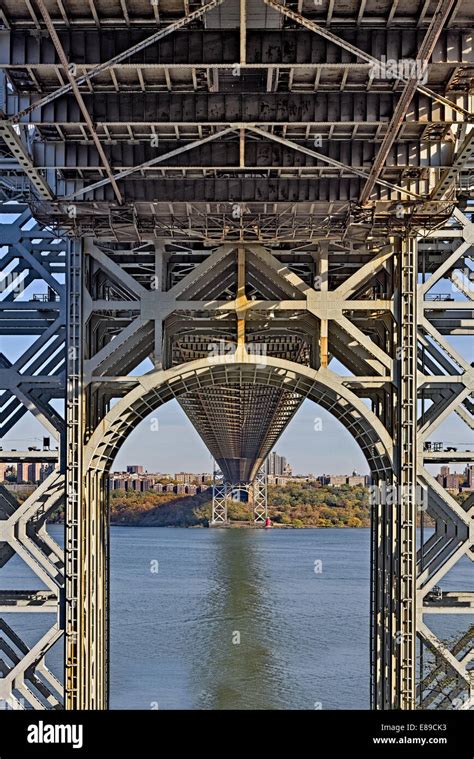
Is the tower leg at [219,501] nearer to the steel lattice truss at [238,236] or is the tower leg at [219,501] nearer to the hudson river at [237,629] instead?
the hudson river at [237,629]

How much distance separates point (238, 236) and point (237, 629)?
Result: 44.3 metres

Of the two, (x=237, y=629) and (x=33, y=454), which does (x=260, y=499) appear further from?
(x=33, y=454)

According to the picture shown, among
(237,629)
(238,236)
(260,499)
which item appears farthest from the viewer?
(260,499)

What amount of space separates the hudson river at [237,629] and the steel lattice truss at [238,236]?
13607 mm

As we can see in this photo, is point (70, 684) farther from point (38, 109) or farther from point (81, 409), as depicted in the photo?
point (38, 109)

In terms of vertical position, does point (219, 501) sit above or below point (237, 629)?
above

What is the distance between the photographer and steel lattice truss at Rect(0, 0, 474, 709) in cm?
1634

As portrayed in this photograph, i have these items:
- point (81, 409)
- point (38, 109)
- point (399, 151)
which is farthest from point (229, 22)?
point (81, 409)

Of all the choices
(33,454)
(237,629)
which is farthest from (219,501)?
(33,454)

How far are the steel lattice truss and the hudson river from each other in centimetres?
1361

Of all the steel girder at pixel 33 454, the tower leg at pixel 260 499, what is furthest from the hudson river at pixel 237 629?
the tower leg at pixel 260 499

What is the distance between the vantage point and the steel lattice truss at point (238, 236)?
16344mm

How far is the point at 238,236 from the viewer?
79.2 feet

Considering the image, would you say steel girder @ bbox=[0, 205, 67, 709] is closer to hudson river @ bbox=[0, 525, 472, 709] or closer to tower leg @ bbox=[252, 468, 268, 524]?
hudson river @ bbox=[0, 525, 472, 709]
